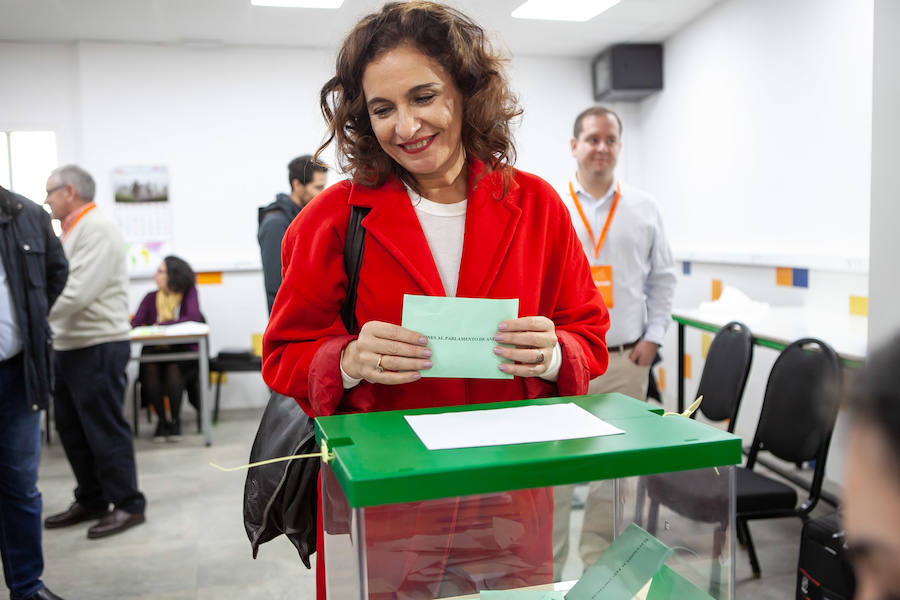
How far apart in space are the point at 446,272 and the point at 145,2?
4.51m

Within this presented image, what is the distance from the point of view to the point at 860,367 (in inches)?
14.7

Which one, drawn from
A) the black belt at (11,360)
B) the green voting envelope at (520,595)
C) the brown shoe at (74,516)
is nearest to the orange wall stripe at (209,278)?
the brown shoe at (74,516)

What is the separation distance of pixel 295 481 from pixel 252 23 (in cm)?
491

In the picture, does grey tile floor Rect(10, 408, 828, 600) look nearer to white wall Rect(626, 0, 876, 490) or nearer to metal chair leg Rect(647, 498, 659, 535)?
white wall Rect(626, 0, 876, 490)

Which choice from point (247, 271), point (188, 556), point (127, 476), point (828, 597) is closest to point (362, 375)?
point (828, 597)

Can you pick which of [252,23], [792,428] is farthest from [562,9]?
[792,428]

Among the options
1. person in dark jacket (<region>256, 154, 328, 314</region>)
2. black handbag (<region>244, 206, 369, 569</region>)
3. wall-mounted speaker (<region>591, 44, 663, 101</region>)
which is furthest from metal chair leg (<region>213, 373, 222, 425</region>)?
black handbag (<region>244, 206, 369, 569</region>)

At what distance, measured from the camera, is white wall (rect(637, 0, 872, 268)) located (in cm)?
371

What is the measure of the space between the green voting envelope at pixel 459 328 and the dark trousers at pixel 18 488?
2.07m

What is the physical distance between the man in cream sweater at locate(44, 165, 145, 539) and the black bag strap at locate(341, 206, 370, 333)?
8.30 feet

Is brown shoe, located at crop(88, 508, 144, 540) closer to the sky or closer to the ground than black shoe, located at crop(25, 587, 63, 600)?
closer to the ground

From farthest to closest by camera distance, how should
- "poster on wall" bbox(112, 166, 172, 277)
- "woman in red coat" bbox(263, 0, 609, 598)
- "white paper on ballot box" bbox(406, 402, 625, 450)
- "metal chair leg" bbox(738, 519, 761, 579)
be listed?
"poster on wall" bbox(112, 166, 172, 277), "metal chair leg" bbox(738, 519, 761, 579), "woman in red coat" bbox(263, 0, 609, 598), "white paper on ballot box" bbox(406, 402, 625, 450)

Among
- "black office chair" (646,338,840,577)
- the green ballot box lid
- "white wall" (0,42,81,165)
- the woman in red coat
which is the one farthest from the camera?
"white wall" (0,42,81,165)

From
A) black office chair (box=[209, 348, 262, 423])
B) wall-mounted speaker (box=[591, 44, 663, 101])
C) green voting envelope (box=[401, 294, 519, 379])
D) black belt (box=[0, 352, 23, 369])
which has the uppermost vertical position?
wall-mounted speaker (box=[591, 44, 663, 101])
